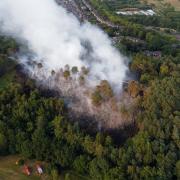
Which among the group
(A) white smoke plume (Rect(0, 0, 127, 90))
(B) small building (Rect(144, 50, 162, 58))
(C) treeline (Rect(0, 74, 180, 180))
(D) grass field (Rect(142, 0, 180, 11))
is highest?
(D) grass field (Rect(142, 0, 180, 11))

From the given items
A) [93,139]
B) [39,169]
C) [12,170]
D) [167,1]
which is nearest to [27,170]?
[39,169]

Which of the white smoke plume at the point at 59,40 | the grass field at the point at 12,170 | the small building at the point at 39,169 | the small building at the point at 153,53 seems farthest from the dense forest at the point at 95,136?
the small building at the point at 153,53

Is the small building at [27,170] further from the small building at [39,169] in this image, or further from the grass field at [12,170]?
the small building at [39,169]

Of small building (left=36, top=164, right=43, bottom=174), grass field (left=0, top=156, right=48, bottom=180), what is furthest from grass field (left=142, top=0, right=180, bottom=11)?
small building (left=36, top=164, right=43, bottom=174)

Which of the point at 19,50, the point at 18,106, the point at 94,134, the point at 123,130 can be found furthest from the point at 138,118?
the point at 19,50

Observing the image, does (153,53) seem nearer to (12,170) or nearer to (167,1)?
(12,170)

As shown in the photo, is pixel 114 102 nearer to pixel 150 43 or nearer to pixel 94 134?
pixel 94 134

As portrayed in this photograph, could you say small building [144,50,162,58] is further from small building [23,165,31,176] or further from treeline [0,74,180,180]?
small building [23,165,31,176]
